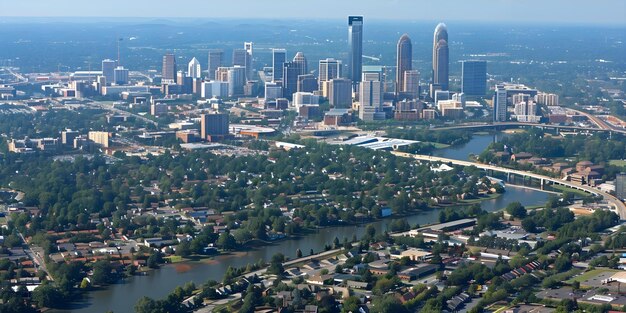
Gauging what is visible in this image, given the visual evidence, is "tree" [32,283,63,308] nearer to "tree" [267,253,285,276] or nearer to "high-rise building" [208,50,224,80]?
"tree" [267,253,285,276]

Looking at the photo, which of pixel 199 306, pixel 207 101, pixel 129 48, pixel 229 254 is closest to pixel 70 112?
pixel 207 101

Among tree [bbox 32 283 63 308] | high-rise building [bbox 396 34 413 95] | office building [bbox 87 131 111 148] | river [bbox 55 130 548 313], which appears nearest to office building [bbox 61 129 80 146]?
office building [bbox 87 131 111 148]

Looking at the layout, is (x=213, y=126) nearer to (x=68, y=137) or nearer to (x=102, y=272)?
(x=68, y=137)

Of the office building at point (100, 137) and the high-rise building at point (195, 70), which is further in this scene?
the high-rise building at point (195, 70)

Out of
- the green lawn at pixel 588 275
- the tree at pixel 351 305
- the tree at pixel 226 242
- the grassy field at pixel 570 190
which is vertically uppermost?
the tree at pixel 351 305

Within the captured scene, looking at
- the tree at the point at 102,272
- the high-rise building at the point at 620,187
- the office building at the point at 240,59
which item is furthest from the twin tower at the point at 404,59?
the tree at the point at 102,272

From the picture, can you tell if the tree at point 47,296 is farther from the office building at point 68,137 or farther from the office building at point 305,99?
the office building at point 305,99
